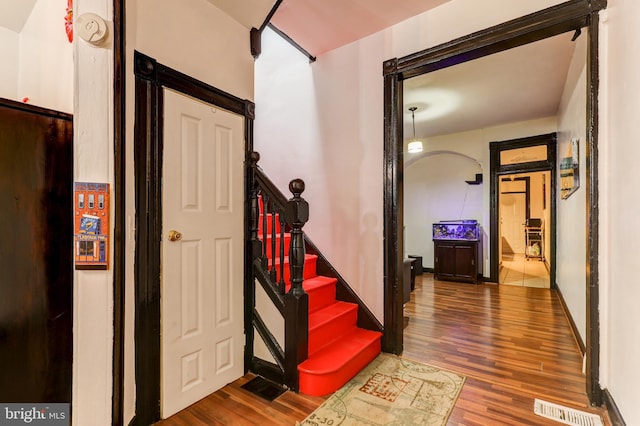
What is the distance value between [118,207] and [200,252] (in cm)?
57

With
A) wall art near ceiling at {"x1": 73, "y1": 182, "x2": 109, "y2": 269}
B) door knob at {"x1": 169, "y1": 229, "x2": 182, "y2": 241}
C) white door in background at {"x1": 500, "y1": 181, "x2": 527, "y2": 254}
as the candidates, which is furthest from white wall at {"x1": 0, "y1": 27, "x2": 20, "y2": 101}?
white door in background at {"x1": 500, "y1": 181, "x2": 527, "y2": 254}

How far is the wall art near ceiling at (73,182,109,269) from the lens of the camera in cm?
146

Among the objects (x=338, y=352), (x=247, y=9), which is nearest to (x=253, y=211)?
(x=338, y=352)

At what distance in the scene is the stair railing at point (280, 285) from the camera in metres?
2.08

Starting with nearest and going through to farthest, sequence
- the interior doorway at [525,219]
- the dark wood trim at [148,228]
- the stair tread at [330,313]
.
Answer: the dark wood trim at [148,228]
the stair tread at [330,313]
the interior doorway at [525,219]

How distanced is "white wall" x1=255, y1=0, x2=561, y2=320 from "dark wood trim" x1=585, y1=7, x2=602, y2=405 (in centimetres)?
61

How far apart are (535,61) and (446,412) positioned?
3616mm

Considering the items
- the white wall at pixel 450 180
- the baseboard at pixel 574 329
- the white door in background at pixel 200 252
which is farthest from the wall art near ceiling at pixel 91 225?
the white wall at pixel 450 180

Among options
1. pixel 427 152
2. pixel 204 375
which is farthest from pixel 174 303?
pixel 427 152

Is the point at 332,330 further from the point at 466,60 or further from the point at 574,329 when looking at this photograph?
the point at 574,329

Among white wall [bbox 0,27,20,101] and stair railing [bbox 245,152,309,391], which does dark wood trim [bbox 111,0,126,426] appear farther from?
white wall [bbox 0,27,20,101]

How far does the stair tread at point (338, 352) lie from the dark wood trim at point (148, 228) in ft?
3.01

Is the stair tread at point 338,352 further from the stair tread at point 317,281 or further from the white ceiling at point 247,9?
the white ceiling at point 247,9
